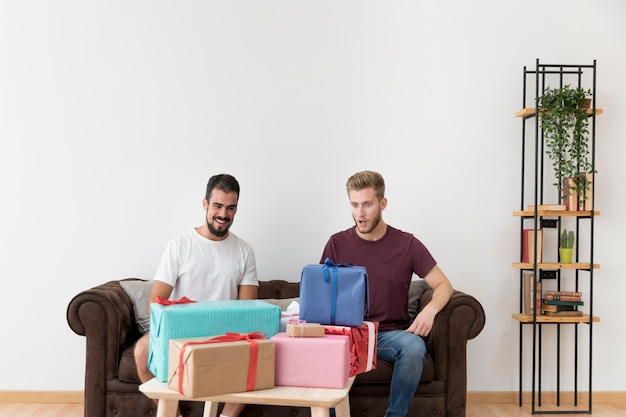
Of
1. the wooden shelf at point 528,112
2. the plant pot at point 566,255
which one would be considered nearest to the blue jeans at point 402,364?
the plant pot at point 566,255

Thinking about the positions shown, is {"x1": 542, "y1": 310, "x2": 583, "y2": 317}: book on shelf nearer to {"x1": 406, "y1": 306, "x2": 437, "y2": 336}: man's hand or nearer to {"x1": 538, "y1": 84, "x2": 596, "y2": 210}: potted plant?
{"x1": 538, "y1": 84, "x2": 596, "y2": 210}: potted plant

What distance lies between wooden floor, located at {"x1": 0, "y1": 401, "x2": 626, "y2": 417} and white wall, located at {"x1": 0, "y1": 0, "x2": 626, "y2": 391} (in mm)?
127

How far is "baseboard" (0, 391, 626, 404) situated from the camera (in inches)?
148

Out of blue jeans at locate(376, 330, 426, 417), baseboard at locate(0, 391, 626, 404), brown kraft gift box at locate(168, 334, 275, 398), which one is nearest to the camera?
brown kraft gift box at locate(168, 334, 275, 398)

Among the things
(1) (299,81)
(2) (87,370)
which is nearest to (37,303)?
(2) (87,370)

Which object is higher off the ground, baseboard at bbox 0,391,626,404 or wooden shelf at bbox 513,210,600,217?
wooden shelf at bbox 513,210,600,217

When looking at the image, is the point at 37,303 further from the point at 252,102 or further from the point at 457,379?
the point at 457,379

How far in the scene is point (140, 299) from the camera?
325 centimetres

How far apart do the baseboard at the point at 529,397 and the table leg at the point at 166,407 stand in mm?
2252

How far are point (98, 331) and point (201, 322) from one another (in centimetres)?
112

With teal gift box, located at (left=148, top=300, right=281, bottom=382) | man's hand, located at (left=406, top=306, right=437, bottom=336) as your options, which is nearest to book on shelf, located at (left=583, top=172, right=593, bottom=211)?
man's hand, located at (left=406, top=306, right=437, bottom=336)

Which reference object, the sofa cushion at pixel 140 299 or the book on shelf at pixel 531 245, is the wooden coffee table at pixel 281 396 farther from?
the book on shelf at pixel 531 245

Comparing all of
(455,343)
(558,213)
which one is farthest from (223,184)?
(558,213)

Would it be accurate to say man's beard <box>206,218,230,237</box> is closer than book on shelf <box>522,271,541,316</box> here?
Yes
